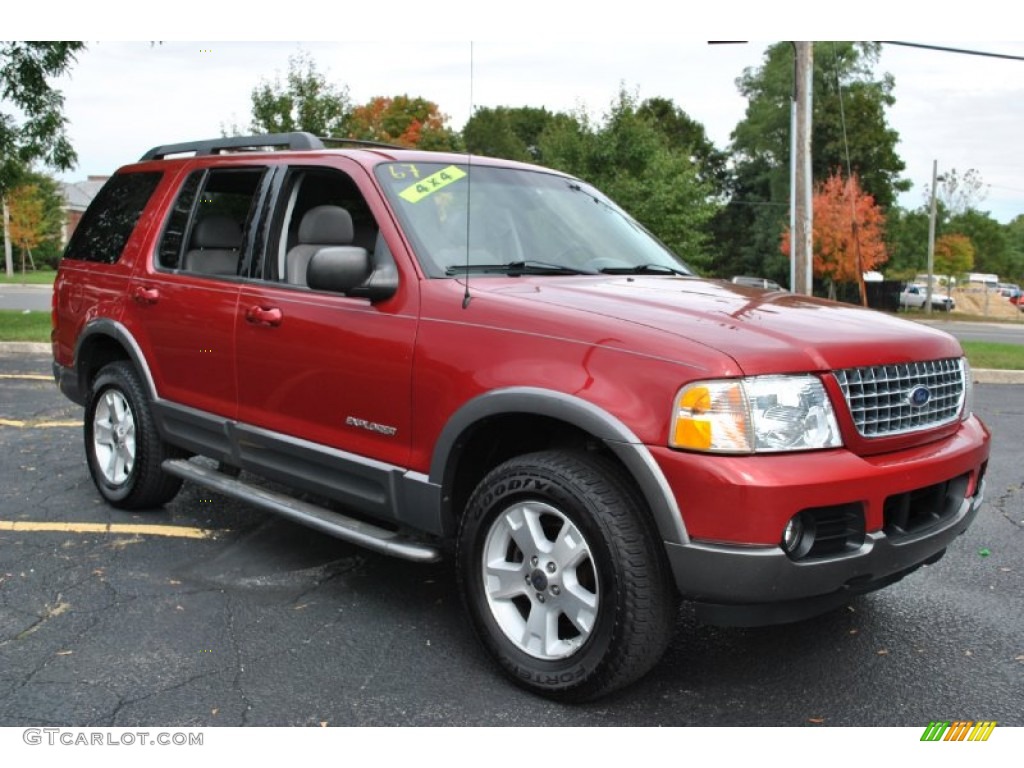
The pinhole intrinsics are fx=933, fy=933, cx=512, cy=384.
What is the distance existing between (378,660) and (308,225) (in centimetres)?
205

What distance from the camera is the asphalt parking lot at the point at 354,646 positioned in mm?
3104

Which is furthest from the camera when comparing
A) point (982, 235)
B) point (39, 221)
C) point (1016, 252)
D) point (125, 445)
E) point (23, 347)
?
point (1016, 252)

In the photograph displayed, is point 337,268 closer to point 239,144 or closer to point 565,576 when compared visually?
point 565,576

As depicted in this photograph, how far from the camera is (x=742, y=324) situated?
10.2 feet

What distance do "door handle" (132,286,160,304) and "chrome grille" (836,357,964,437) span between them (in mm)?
3558

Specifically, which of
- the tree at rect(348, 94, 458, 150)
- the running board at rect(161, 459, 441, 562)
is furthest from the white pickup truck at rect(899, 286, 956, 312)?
the running board at rect(161, 459, 441, 562)

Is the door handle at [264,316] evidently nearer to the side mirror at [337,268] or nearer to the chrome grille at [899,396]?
the side mirror at [337,268]

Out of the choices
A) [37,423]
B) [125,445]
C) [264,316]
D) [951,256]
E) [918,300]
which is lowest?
[37,423]

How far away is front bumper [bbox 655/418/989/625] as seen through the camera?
274 cm

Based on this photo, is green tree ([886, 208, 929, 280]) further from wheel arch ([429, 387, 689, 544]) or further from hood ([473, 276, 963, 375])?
wheel arch ([429, 387, 689, 544])

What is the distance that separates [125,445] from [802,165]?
38.8 ft

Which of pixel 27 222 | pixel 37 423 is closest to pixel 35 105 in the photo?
pixel 37 423

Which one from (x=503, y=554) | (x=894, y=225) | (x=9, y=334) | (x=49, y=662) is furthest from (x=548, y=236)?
(x=894, y=225)

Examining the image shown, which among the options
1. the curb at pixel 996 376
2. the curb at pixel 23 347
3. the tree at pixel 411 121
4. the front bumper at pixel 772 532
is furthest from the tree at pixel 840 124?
the front bumper at pixel 772 532
